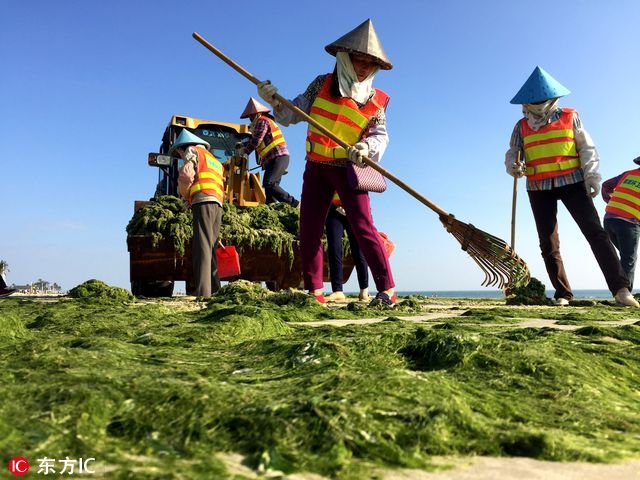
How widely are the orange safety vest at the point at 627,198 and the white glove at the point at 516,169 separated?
1750 millimetres

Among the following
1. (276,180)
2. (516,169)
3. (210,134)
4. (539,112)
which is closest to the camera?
(539,112)

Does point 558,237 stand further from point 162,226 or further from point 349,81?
point 162,226

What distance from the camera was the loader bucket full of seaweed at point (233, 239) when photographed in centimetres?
798

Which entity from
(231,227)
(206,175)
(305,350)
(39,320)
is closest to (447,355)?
(305,350)

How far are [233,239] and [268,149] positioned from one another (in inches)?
107

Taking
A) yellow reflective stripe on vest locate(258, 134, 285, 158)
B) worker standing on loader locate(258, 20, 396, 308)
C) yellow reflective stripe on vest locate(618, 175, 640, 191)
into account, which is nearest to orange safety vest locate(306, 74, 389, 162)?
worker standing on loader locate(258, 20, 396, 308)

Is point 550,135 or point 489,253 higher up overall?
point 550,135

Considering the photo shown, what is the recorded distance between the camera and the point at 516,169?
7031 mm

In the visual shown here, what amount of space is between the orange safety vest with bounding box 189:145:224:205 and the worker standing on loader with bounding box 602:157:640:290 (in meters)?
5.36

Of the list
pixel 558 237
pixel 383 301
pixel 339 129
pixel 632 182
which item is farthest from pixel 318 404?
pixel 632 182

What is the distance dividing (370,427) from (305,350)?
0.85 m

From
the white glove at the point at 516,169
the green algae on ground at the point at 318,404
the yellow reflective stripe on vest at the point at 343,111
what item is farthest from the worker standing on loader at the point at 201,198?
the green algae on ground at the point at 318,404

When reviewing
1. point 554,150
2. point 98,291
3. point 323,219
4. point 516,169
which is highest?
point 554,150

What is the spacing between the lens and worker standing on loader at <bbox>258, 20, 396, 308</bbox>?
5.43 metres
